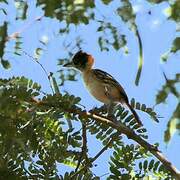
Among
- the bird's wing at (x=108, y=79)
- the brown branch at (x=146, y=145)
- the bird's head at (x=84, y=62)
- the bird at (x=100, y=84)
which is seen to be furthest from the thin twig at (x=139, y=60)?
the bird's head at (x=84, y=62)

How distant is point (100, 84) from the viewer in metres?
4.47

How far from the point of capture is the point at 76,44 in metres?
1.67

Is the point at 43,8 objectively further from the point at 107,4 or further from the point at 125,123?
the point at 125,123

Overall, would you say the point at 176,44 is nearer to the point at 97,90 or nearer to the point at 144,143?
the point at 144,143

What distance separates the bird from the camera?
13.7 feet

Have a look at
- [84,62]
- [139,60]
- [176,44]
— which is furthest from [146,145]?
[84,62]

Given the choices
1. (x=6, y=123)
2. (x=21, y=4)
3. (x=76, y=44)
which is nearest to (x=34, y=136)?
(x=6, y=123)

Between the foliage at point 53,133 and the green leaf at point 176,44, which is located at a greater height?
the foliage at point 53,133

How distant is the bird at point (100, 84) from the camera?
13.7 feet

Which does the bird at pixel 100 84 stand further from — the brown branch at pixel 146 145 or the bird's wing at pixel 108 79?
the brown branch at pixel 146 145

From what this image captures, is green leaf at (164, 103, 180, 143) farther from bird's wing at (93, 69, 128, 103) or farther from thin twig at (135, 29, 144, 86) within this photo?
bird's wing at (93, 69, 128, 103)

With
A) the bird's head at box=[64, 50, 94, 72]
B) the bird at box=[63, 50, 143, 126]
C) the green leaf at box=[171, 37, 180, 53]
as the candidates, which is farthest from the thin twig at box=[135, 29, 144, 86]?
the bird's head at box=[64, 50, 94, 72]

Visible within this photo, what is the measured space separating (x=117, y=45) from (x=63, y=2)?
0.60ft

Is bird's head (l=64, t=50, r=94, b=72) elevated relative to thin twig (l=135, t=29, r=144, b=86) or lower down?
elevated
